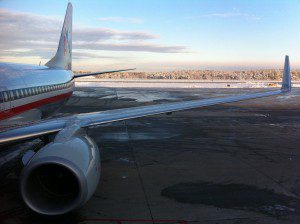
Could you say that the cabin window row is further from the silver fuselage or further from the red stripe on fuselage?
the red stripe on fuselage

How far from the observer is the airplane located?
6.90m

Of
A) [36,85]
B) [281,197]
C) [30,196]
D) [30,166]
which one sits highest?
[36,85]

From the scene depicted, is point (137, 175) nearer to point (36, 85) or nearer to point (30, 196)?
point (30, 196)

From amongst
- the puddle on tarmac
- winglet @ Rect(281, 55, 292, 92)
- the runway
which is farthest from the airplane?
the puddle on tarmac

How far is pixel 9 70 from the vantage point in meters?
11.6

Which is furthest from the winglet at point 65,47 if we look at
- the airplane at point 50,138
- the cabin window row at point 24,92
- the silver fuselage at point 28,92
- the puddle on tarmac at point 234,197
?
the puddle on tarmac at point 234,197

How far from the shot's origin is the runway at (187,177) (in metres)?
7.80

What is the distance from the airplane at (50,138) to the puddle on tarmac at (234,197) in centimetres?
238

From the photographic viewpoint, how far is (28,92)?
39.2 feet

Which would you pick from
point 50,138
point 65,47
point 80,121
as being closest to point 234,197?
point 80,121

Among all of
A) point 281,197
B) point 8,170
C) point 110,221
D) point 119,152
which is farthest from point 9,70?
point 281,197

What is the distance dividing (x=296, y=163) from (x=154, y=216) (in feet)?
20.6

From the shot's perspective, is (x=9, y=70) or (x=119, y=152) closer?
(x=9, y=70)

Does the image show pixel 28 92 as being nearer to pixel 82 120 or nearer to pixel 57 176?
pixel 82 120
